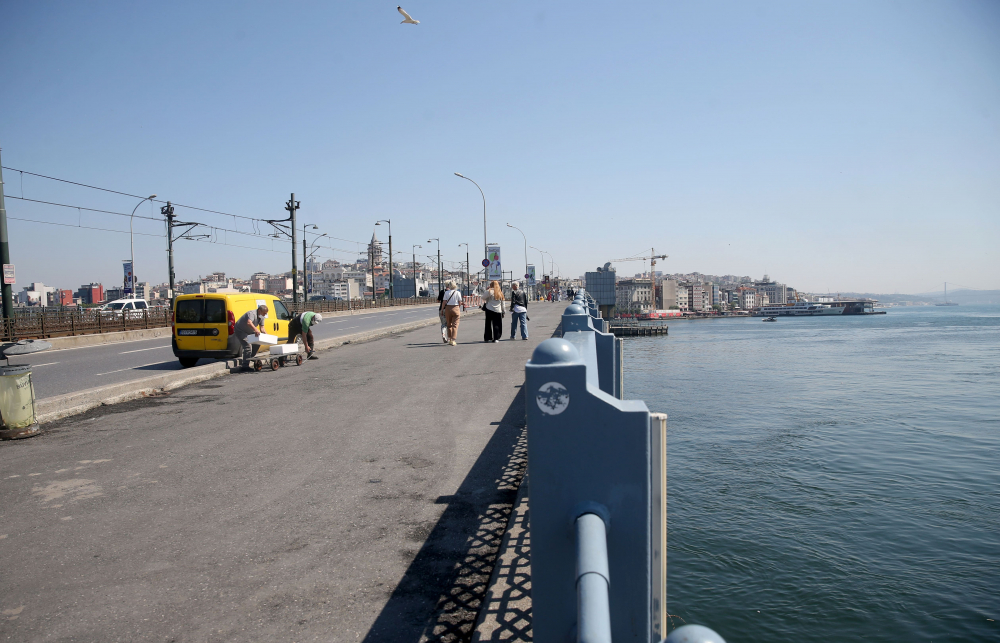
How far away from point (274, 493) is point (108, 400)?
6.14m

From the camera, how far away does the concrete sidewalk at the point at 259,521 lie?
3176mm

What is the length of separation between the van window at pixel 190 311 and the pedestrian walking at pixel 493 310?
285 inches

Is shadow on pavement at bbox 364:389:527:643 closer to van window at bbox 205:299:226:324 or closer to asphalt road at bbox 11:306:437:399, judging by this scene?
asphalt road at bbox 11:306:437:399

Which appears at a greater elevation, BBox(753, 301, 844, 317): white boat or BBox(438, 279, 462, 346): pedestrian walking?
BBox(438, 279, 462, 346): pedestrian walking

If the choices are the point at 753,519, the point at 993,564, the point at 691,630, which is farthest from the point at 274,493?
the point at 993,564

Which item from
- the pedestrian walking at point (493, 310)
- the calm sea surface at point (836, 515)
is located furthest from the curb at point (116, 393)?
the calm sea surface at point (836, 515)

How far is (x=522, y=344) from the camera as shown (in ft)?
56.9

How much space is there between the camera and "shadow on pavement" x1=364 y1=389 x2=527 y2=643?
2.94 m

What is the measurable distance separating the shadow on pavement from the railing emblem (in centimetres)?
161

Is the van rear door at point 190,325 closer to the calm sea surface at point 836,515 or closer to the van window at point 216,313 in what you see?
the van window at point 216,313

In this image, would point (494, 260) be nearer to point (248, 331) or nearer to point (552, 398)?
point (248, 331)

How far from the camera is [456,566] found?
3.60 metres

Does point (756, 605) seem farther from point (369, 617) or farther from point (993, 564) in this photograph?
point (369, 617)

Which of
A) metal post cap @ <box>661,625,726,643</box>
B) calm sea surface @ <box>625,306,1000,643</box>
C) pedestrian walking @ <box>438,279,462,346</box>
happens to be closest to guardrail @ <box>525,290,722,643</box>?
metal post cap @ <box>661,625,726,643</box>
